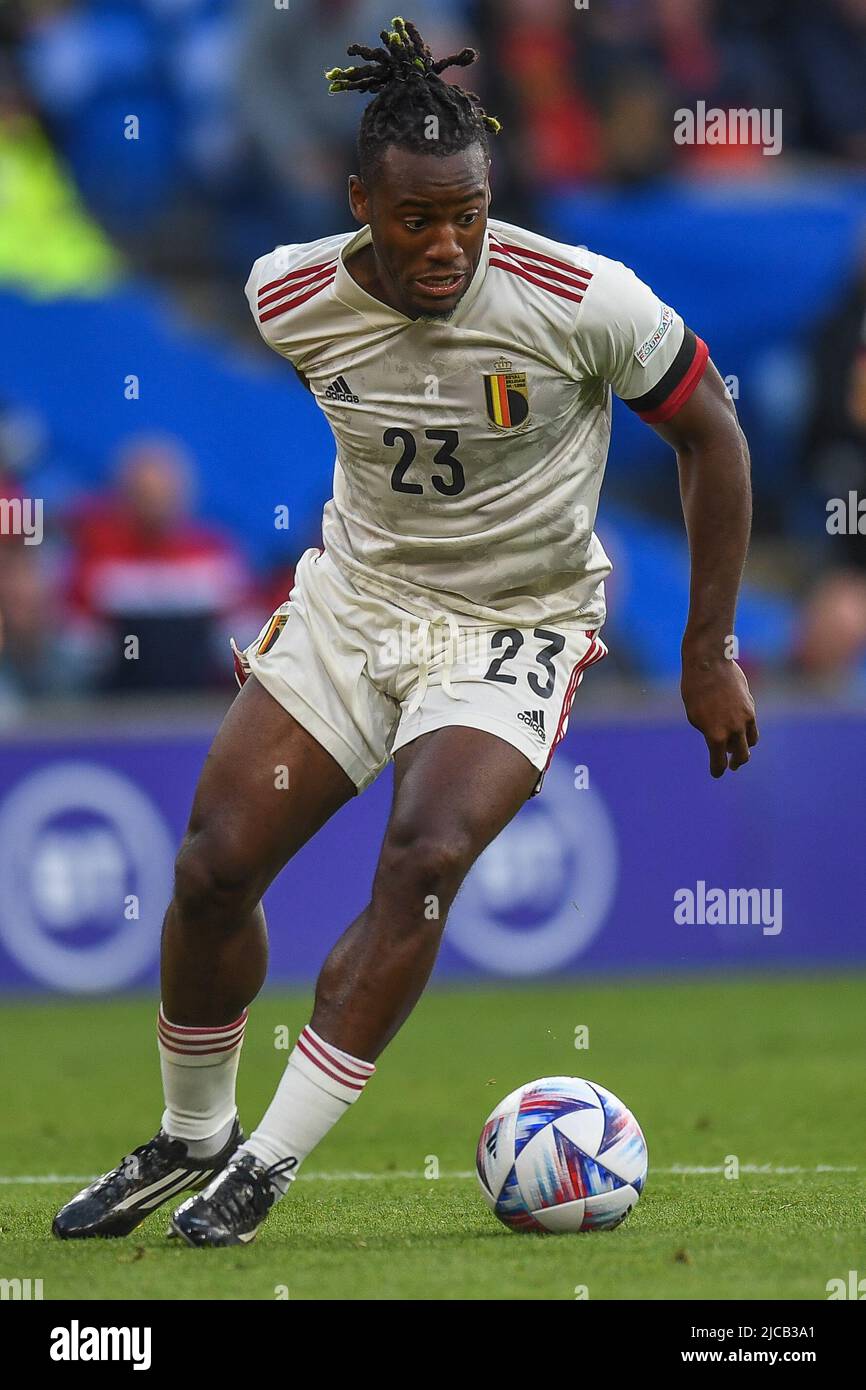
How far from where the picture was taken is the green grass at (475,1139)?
4699 millimetres

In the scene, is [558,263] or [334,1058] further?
[558,263]

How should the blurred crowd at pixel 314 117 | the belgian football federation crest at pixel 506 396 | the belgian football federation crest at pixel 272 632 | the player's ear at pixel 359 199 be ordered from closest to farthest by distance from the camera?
the player's ear at pixel 359 199, the belgian football federation crest at pixel 506 396, the belgian football federation crest at pixel 272 632, the blurred crowd at pixel 314 117

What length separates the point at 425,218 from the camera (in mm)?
5059

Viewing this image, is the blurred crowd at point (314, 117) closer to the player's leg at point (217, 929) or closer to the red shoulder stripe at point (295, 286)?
the red shoulder stripe at point (295, 286)

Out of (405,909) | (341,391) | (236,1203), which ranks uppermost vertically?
(341,391)

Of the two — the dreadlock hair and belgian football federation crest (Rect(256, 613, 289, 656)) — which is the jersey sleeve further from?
belgian football federation crest (Rect(256, 613, 289, 656))

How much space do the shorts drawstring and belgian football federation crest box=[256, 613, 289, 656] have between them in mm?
430

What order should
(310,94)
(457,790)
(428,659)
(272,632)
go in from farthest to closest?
1. (310,94)
2. (272,632)
3. (428,659)
4. (457,790)

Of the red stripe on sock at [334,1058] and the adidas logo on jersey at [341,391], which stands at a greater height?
the adidas logo on jersey at [341,391]

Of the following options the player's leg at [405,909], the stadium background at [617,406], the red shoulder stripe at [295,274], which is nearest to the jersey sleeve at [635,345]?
the red shoulder stripe at [295,274]

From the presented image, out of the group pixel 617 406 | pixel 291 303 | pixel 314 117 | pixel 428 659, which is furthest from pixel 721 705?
pixel 314 117

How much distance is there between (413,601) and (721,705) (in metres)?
0.82

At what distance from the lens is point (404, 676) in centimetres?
550

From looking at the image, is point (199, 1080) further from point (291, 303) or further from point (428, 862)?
point (291, 303)
